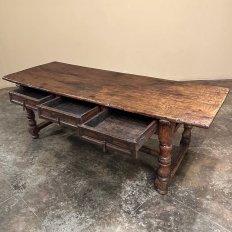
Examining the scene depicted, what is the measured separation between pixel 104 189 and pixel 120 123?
0.54 meters

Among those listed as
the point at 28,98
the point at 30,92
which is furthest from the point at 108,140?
the point at 30,92

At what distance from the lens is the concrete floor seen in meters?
1.52

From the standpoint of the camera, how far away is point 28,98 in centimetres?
188

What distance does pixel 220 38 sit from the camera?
3621mm

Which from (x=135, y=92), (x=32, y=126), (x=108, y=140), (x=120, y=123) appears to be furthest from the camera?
(x=32, y=126)

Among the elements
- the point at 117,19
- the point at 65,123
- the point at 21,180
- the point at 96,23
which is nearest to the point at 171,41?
the point at 117,19

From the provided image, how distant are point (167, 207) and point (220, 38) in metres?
3.00

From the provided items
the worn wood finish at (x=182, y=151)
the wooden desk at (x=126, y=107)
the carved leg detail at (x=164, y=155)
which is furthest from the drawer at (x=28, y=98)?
the worn wood finish at (x=182, y=151)

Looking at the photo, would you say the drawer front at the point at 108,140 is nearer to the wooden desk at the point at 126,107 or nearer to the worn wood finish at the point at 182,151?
the wooden desk at the point at 126,107

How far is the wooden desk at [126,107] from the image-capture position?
1.37 m

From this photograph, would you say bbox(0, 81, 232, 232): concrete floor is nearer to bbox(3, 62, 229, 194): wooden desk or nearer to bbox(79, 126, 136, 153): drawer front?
bbox(3, 62, 229, 194): wooden desk

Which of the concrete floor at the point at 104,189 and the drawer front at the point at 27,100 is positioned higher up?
the drawer front at the point at 27,100

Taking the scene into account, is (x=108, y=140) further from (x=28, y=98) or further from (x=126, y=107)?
(x=28, y=98)

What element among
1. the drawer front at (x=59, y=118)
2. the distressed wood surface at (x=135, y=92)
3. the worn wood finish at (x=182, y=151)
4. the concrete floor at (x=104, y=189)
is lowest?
the concrete floor at (x=104, y=189)
